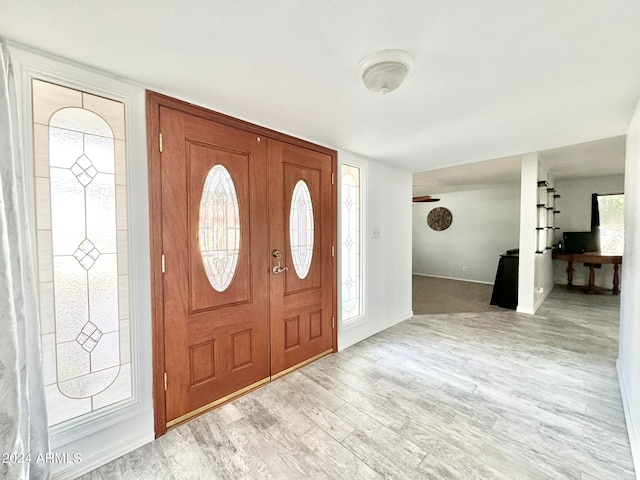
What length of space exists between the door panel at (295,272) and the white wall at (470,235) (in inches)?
217

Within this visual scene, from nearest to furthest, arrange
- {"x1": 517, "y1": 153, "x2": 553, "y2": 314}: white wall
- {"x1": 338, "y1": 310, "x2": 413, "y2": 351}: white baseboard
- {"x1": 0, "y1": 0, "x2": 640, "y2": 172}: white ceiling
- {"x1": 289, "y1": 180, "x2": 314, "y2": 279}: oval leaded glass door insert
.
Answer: {"x1": 0, "y1": 0, "x2": 640, "y2": 172}: white ceiling → {"x1": 289, "y1": 180, "x2": 314, "y2": 279}: oval leaded glass door insert → {"x1": 338, "y1": 310, "x2": 413, "y2": 351}: white baseboard → {"x1": 517, "y1": 153, "x2": 553, "y2": 314}: white wall

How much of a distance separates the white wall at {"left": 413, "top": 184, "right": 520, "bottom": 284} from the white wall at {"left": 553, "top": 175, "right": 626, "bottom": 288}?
0.83 meters

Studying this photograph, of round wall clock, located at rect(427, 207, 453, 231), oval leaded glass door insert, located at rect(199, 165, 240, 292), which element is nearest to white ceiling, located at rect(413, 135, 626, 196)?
round wall clock, located at rect(427, 207, 453, 231)

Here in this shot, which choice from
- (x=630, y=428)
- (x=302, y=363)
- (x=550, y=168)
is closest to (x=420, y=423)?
(x=302, y=363)

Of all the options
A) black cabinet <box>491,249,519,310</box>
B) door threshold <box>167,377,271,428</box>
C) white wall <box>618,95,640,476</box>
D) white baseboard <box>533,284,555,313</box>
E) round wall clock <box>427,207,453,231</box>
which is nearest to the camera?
white wall <box>618,95,640,476</box>

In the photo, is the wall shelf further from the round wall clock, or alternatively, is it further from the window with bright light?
the round wall clock

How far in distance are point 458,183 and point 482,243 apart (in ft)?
6.01

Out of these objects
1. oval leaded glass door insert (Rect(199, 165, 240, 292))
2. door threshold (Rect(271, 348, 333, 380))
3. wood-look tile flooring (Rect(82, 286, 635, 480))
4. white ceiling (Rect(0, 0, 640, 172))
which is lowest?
wood-look tile flooring (Rect(82, 286, 635, 480))

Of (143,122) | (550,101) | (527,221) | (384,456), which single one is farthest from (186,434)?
(527,221)

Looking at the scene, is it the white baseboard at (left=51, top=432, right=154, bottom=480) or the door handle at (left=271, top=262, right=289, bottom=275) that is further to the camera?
the door handle at (left=271, top=262, right=289, bottom=275)

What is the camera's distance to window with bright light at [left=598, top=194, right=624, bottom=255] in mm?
5262

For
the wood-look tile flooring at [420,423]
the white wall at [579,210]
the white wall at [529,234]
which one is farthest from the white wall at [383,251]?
the white wall at [579,210]

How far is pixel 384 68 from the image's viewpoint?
1.34m

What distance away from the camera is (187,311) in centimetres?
182
